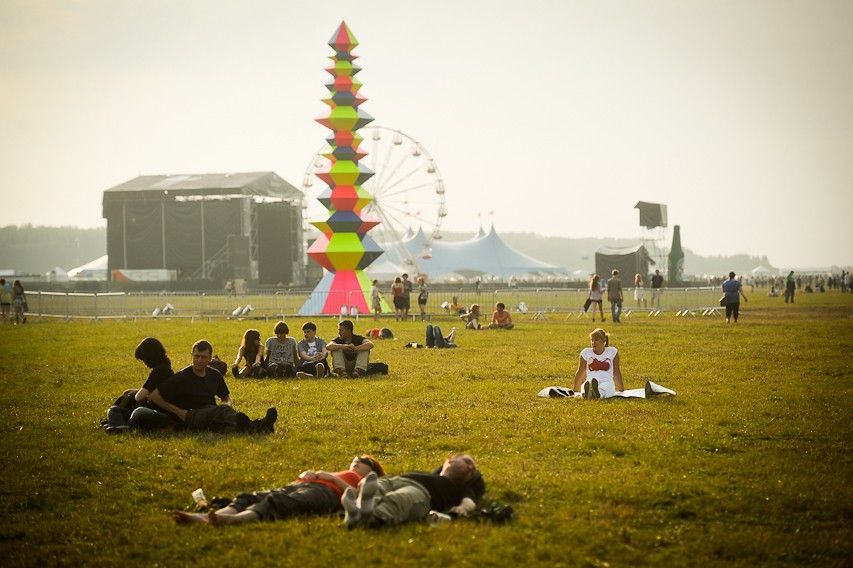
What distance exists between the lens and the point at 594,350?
12.2 m

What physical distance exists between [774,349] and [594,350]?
27.8 feet

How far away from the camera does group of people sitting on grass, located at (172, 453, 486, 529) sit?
6.14m

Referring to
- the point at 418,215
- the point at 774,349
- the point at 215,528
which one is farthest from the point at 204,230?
the point at 215,528

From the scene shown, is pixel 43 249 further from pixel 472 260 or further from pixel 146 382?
pixel 146 382

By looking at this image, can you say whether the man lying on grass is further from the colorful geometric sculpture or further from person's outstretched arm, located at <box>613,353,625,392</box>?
the colorful geometric sculpture

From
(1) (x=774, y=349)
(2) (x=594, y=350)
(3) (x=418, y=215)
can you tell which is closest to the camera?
(2) (x=594, y=350)

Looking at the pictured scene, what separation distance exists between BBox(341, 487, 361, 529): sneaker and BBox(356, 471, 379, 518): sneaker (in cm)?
3

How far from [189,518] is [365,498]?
1147 mm

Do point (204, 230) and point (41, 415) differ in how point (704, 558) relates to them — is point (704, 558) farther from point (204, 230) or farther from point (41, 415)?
point (204, 230)

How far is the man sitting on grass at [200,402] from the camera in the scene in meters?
9.62

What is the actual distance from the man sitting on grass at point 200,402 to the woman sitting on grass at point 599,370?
165 inches

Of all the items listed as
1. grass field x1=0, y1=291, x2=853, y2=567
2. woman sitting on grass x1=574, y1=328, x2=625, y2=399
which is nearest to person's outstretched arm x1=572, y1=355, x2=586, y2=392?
woman sitting on grass x1=574, y1=328, x2=625, y2=399

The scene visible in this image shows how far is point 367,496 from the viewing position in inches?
243

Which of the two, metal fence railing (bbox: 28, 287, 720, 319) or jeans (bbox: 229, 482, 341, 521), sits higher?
metal fence railing (bbox: 28, 287, 720, 319)
